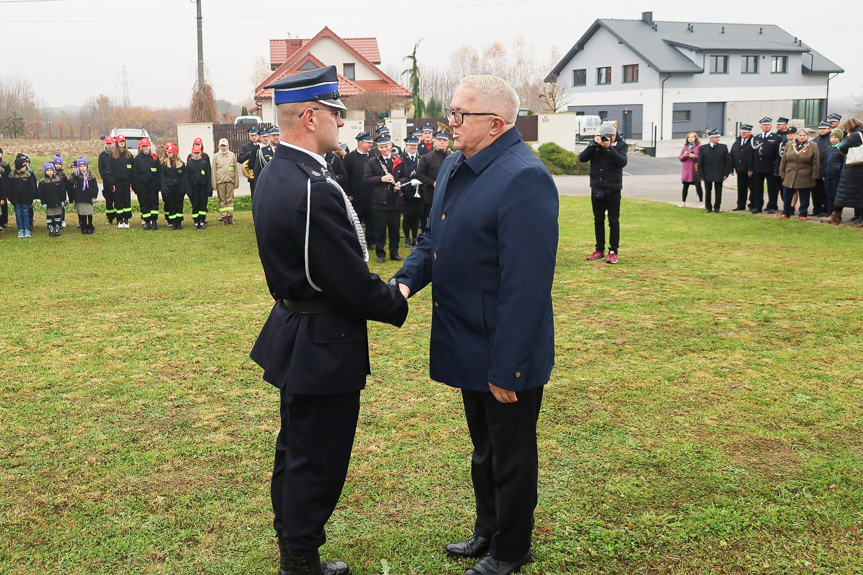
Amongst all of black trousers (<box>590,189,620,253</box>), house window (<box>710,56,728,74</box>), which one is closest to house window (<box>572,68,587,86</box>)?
house window (<box>710,56,728,74</box>)

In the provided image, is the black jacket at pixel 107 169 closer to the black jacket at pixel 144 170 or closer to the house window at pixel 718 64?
the black jacket at pixel 144 170

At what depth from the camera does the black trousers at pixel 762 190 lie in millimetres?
17047

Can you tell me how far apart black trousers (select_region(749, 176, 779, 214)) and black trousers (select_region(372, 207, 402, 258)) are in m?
9.10

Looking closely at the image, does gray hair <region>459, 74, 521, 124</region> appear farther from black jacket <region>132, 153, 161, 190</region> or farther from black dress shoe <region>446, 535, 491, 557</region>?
black jacket <region>132, 153, 161, 190</region>

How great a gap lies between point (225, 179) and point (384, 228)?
20.8ft

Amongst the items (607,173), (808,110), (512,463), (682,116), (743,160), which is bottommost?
(512,463)

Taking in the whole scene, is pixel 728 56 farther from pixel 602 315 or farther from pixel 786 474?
pixel 786 474

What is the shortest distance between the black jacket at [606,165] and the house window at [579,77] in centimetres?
5097

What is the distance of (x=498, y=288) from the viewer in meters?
3.15

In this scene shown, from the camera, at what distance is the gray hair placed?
10.3ft

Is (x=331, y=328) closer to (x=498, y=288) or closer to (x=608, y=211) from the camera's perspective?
(x=498, y=288)

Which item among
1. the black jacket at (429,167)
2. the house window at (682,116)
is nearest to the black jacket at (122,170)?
the black jacket at (429,167)

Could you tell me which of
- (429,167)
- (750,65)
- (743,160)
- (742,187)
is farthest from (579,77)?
(429,167)

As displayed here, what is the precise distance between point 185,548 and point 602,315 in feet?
17.3
